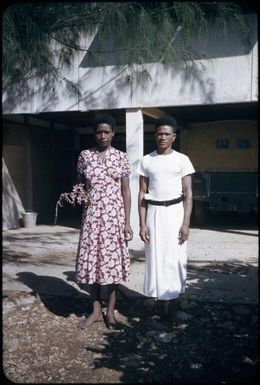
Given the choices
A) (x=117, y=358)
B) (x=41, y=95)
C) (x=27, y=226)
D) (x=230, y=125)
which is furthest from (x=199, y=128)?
(x=117, y=358)

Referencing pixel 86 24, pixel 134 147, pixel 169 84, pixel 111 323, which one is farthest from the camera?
pixel 134 147

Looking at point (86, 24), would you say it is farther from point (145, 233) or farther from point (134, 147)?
point (134, 147)

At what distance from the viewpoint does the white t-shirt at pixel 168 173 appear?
11.1 feet

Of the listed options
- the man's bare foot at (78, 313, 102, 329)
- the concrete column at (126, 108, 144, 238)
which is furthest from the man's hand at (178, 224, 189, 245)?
the concrete column at (126, 108, 144, 238)

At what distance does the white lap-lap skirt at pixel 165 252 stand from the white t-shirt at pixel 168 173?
115mm

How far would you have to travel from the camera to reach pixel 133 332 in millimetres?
3404

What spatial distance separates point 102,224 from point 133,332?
0.97 meters

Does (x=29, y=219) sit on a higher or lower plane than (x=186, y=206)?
lower

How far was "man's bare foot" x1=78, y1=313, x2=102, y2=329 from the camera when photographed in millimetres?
3490

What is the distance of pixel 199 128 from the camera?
9.93 meters

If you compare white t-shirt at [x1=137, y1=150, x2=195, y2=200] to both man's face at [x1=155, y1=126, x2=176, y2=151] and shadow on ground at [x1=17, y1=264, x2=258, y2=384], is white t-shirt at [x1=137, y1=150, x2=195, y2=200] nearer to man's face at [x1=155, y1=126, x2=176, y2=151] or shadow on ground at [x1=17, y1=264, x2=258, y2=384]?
man's face at [x1=155, y1=126, x2=176, y2=151]

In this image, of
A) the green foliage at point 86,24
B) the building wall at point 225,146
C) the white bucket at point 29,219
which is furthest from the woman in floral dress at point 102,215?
the white bucket at point 29,219

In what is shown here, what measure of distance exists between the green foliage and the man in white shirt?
5.11ft

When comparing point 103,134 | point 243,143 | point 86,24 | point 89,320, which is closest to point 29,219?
point 243,143
